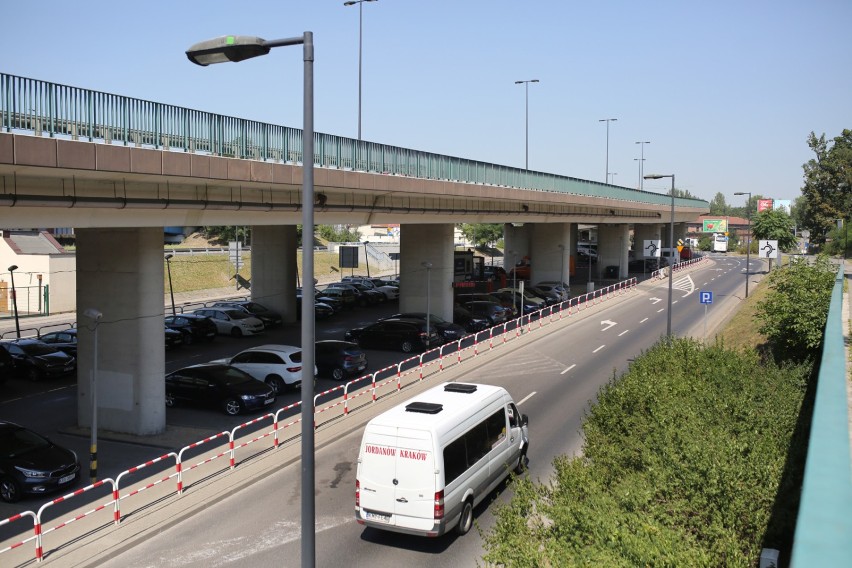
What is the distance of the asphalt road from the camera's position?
11.9 metres

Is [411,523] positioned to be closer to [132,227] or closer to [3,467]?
[3,467]

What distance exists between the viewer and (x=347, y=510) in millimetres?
13891

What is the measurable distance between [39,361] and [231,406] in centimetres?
962

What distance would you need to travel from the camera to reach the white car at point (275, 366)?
78.3 feet

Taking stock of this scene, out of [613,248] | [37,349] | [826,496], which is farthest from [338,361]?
[613,248]

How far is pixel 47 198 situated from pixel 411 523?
9856 millimetres

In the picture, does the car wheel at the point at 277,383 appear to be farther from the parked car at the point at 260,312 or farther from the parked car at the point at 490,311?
the parked car at the point at 490,311

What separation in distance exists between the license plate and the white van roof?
4.62 ft

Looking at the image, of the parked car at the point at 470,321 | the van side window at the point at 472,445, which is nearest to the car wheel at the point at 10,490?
the van side window at the point at 472,445

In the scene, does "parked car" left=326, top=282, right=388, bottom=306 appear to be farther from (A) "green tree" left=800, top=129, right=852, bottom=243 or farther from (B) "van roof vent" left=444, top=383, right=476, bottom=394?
(A) "green tree" left=800, top=129, right=852, bottom=243

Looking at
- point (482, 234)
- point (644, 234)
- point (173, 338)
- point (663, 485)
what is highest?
point (644, 234)

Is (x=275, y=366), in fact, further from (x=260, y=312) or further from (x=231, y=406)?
(x=260, y=312)

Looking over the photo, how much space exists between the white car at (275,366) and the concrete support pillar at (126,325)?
504 cm

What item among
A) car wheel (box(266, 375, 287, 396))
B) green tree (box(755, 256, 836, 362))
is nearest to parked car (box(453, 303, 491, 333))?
car wheel (box(266, 375, 287, 396))
